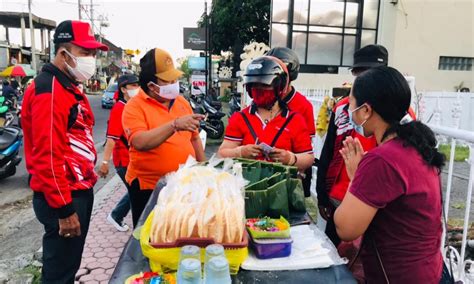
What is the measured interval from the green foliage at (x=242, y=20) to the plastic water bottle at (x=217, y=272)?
19802 mm

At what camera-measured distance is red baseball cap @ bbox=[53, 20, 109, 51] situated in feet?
7.18

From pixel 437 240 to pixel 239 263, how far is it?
0.84 m

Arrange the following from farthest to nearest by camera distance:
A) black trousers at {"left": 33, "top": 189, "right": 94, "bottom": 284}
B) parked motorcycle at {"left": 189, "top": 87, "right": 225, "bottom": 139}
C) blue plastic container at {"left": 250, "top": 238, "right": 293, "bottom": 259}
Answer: parked motorcycle at {"left": 189, "top": 87, "right": 225, "bottom": 139} → black trousers at {"left": 33, "top": 189, "right": 94, "bottom": 284} → blue plastic container at {"left": 250, "top": 238, "right": 293, "bottom": 259}

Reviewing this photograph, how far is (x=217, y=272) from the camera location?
3.67ft

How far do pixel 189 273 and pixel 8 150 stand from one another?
576 centimetres

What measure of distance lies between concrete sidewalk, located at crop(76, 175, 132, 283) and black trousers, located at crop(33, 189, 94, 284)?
867mm

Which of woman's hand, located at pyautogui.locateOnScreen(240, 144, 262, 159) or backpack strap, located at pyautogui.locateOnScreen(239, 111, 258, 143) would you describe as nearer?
woman's hand, located at pyautogui.locateOnScreen(240, 144, 262, 159)

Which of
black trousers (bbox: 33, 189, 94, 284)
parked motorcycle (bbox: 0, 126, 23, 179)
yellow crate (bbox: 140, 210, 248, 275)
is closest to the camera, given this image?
yellow crate (bbox: 140, 210, 248, 275)

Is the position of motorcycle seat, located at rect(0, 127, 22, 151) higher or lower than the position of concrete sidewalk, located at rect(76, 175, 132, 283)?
higher

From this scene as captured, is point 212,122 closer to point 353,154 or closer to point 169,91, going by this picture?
point 169,91

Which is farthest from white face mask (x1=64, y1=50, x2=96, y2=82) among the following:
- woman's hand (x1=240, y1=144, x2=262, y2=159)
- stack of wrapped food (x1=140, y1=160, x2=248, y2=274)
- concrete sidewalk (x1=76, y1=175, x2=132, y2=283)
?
concrete sidewalk (x1=76, y1=175, x2=132, y2=283)

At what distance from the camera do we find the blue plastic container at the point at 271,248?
1.35m

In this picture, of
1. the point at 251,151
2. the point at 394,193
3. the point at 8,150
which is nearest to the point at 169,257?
the point at 394,193

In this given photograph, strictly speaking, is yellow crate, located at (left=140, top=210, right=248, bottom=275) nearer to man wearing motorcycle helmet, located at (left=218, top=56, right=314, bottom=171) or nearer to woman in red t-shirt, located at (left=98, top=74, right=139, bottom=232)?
man wearing motorcycle helmet, located at (left=218, top=56, right=314, bottom=171)
